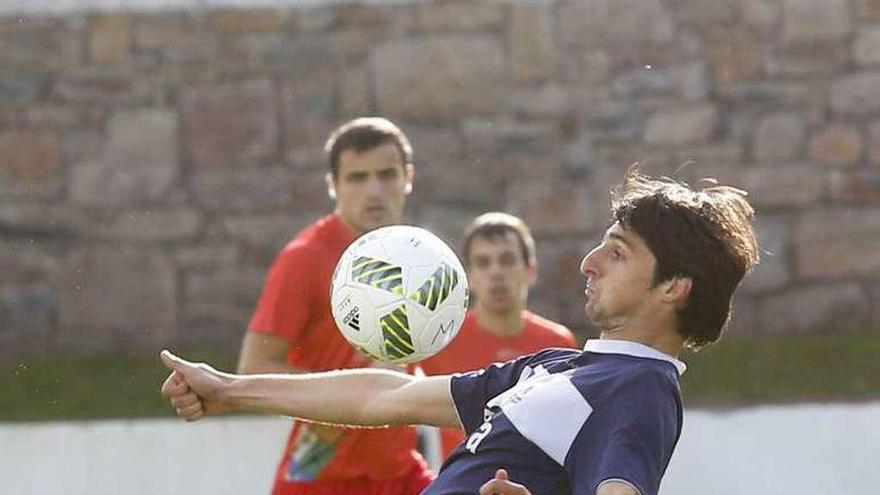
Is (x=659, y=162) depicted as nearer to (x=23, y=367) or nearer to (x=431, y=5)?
(x=431, y=5)

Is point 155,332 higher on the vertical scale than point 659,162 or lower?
lower

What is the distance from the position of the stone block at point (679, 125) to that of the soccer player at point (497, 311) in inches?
101

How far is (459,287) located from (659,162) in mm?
5336

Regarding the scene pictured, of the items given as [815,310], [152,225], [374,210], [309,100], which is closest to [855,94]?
[815,310]

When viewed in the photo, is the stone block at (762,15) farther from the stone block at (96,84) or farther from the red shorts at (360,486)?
the red shorts at (360,486)

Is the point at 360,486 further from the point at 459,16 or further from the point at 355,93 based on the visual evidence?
the point at 459,16

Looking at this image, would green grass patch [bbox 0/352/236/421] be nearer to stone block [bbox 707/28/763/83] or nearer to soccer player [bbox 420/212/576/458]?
soccer player [bbox 420/212/576/458]

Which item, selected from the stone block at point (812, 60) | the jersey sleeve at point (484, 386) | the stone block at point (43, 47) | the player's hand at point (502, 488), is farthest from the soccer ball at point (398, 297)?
the stone block at point (812, 60)

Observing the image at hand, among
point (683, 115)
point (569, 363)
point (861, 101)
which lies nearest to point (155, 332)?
point (683, 115)

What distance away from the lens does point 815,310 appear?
34.5 ft

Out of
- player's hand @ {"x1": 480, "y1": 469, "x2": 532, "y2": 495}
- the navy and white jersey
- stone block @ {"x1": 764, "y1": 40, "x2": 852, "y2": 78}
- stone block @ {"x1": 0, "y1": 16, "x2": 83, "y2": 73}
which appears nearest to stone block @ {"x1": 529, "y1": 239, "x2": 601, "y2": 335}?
stone block @ {"x1": 764, "y1": 40, "x2": 852, "y2": 78}

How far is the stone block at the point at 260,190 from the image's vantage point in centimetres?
1045

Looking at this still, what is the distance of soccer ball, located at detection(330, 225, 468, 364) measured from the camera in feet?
16.6

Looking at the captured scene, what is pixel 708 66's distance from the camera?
34.4ft
